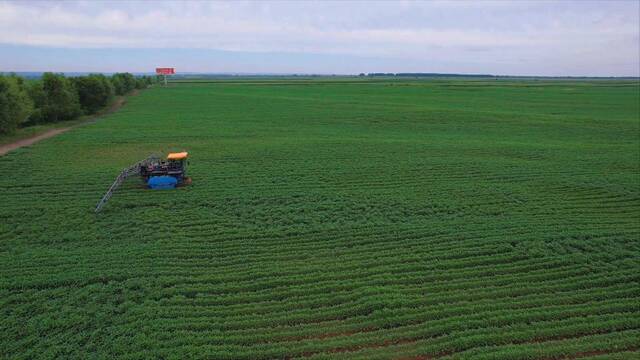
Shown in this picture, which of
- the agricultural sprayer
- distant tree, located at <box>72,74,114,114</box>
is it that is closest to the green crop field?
the agricultural sprayer

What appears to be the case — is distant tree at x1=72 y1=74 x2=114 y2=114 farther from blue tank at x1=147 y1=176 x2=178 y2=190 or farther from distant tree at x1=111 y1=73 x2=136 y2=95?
blue tank at x1=147 y1=176 x2=178 y2=190

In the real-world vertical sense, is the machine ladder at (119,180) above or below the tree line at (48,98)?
below

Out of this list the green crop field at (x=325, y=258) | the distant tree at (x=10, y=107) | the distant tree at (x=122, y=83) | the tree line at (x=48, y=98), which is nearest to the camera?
the green crop field at (x=325, y=258)

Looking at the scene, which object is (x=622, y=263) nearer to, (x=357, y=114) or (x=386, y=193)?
(x=386, y=193)

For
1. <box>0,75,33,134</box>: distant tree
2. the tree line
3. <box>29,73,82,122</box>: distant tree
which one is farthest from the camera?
<box>29,73,82,122</box>: distant tree

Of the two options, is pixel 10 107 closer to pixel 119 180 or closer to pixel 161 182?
pixel 119 180

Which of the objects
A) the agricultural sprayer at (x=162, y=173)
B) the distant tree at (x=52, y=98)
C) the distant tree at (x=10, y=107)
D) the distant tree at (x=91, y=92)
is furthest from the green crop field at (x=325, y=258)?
the distant tree at (x=91, y=92)

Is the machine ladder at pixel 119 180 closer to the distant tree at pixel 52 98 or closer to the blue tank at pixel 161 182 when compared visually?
the blue tank at pixel 161 182
